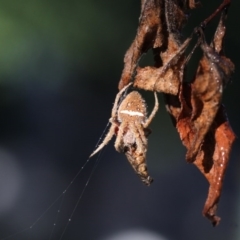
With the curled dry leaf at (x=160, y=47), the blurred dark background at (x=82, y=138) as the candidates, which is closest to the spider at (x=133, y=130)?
the curled dry leaf at (x=160, y=47)

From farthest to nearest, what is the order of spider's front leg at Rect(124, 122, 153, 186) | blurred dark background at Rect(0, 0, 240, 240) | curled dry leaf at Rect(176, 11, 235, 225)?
blurred dark background at Rect(0, 0, 240, 240)
spider's front leg at Rect(124, 122, 153, 186)
curled dry leaf at Rect(176, 11, 235, 225)

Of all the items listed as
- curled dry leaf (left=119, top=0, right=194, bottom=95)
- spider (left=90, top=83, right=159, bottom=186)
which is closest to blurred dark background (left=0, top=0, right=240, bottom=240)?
spider (left=90, top=83, right=159, bottom=186)

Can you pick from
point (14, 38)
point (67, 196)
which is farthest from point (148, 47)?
point (67, 196)

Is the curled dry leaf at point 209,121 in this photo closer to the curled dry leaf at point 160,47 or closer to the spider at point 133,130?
the curled dry leaf at point 160,47

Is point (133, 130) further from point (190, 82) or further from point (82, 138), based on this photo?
point (82, 138)

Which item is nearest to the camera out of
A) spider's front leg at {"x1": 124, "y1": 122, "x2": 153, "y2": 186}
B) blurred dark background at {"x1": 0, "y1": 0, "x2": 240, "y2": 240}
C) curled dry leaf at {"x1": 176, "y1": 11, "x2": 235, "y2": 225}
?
curled dry leaf at {"x1": 176, "y1": 11, "x2": 235, "y2": 225}

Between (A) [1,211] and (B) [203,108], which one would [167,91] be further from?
(A) [1,211]

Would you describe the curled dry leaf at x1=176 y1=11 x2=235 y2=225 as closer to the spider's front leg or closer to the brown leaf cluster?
the brown leaf cluster
